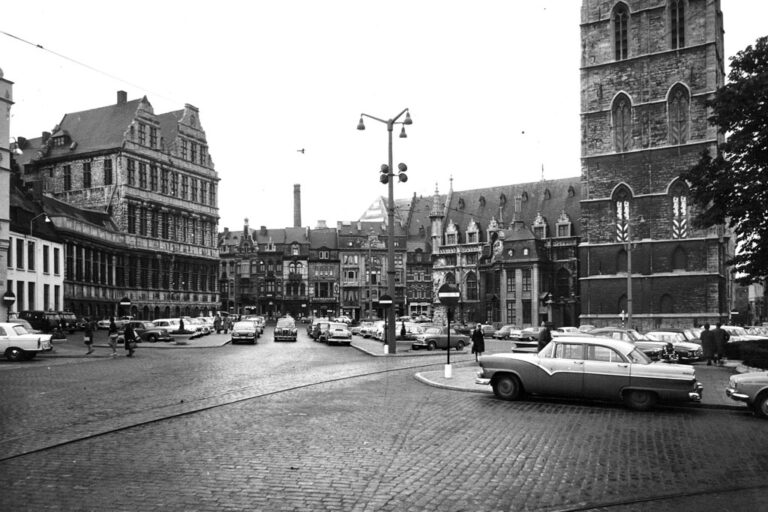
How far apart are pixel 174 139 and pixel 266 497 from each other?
8274 cm

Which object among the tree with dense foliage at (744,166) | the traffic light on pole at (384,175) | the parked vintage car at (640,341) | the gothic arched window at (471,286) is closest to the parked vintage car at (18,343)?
the traffic light on pole at (384,175)

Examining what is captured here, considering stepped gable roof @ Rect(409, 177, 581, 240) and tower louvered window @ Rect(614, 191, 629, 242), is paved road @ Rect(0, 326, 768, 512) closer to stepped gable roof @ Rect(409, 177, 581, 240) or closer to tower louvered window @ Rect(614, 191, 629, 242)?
tower louvered window @ Rect(614, 191, 629, 242)

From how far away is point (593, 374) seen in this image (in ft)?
49.9

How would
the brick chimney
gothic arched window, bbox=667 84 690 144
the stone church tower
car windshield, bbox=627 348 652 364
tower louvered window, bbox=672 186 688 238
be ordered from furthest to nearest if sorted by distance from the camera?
the brick chimney, gothic arched window, bbox=667 84 690 144, tower louvered window, bbox=672 186 688 238, the stone church tower, car windshield, bbox=627 348 652 364

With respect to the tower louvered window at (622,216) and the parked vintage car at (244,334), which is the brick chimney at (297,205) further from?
the parked vintage car at (244,334)

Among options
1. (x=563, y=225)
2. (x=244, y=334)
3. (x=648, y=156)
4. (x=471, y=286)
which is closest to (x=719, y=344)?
(x=244, y=334)

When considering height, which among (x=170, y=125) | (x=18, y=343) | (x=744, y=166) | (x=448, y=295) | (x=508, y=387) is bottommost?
(x=508, y=387)

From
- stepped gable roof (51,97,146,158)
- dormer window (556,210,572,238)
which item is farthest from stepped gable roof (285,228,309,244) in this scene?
dormer window (556,210,572,238)

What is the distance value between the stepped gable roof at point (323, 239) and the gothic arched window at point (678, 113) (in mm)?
70922

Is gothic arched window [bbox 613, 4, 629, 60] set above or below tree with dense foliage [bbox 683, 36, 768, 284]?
above

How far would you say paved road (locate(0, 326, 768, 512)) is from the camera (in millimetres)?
7727

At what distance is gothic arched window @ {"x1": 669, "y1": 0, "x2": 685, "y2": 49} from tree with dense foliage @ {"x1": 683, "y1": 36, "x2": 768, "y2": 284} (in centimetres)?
3334

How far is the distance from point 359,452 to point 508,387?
697 centimetres

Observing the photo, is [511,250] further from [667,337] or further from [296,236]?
[667,337]
